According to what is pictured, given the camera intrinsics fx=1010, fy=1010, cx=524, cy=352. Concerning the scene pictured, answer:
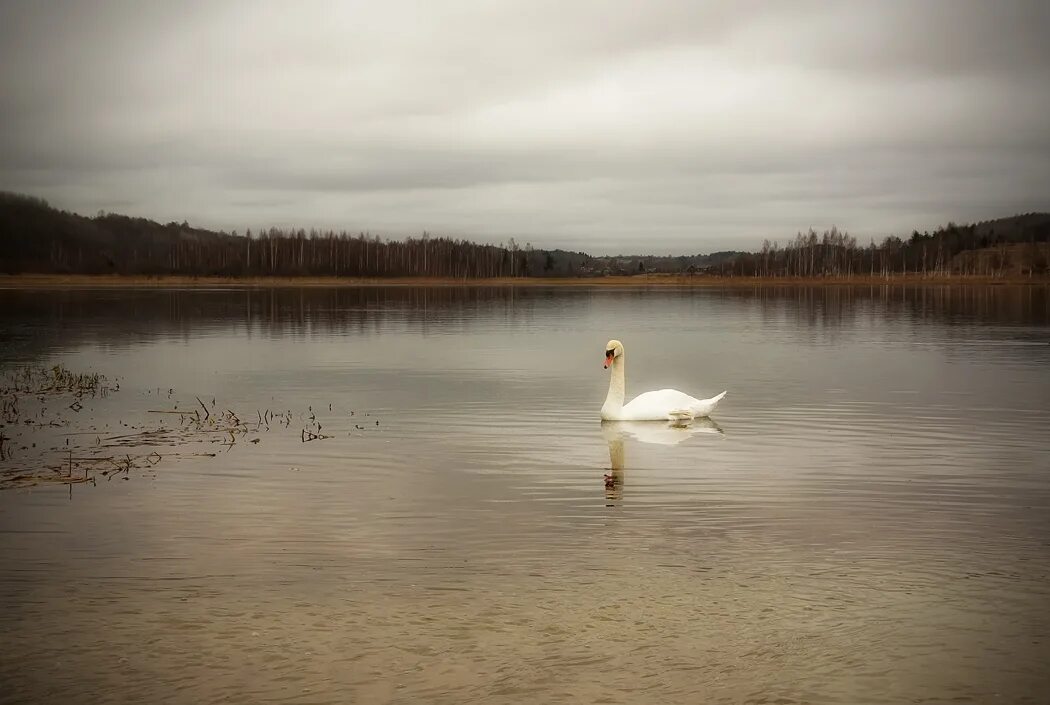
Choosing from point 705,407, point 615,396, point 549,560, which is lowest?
point 549,560

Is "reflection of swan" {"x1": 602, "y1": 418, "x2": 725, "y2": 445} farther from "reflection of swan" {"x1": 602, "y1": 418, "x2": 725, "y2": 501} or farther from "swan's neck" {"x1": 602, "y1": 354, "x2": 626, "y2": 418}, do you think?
"swan's neck" {"x1": 602, "y1": 354, "x2": 626, "y2": 418}

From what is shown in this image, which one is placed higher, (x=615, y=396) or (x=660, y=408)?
(x=615, y=396)

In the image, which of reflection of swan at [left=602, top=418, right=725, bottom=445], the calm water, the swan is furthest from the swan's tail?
the calm water

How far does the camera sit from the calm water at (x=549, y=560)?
736cm

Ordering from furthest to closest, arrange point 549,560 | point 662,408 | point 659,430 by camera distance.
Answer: point 662,408
point 659,430
point 549,560

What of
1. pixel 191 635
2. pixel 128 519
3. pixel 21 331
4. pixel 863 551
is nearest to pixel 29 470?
pixel 128 519

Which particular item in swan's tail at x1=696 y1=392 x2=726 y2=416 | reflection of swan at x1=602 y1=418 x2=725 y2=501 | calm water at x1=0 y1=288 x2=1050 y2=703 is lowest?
calm water at x1=0 y1=288 x2=1050 y2=703

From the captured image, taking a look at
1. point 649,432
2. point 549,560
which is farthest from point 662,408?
point 549,560

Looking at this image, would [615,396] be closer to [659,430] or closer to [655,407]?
[655,407]

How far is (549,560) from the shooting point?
33.3 ft

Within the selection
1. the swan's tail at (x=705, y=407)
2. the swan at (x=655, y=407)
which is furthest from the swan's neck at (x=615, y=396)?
the swan's tail at (x=705, y=407)

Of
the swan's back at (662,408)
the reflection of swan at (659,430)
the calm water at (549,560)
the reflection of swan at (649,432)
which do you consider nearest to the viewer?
the calm water at (549,560)

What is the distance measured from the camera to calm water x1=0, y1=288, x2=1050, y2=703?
7.36m

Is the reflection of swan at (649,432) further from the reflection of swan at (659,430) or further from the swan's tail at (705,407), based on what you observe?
the swan's tail at (705,407)
